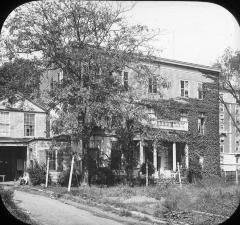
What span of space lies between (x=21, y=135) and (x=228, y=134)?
12.2 metres

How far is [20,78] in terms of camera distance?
15.0m

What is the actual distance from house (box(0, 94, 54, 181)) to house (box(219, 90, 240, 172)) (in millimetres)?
9841

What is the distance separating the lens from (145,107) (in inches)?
697

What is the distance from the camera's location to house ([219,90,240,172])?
21127mm

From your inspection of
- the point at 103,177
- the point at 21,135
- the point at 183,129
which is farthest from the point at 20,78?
the point at 183,129

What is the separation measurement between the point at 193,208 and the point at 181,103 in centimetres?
1401

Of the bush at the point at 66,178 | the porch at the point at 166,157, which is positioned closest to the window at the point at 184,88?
Answer: the porch at the point at 166,157

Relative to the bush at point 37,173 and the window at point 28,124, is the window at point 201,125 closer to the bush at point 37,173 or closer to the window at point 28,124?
the bush at point 37,173

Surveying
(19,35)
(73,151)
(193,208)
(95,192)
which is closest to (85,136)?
(73,151)

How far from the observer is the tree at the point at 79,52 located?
14414mm

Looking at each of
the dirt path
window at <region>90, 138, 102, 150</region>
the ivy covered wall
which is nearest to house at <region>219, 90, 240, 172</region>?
the ivy covered wall

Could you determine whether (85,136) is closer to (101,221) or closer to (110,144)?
(110,144)

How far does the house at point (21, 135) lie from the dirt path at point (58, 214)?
80.4 inches

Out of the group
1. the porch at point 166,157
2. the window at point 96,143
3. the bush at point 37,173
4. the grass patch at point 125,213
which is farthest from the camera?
the porch at point 166,157
